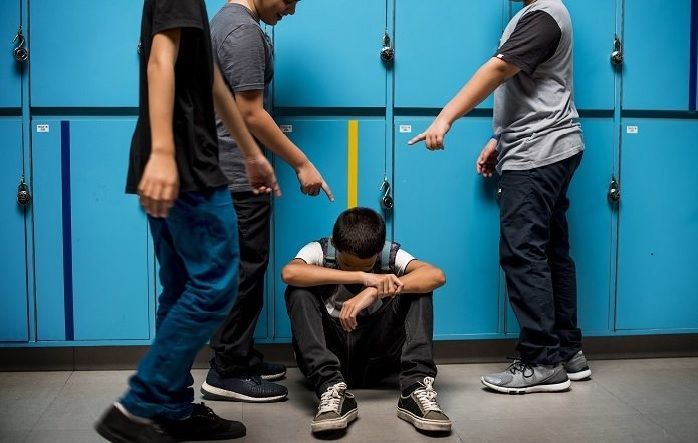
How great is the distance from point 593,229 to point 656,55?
77cm

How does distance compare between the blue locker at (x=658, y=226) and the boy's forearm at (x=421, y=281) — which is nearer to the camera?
the boy's forearm at (x=421, y=281)

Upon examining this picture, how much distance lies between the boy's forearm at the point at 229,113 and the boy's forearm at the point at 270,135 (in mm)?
371

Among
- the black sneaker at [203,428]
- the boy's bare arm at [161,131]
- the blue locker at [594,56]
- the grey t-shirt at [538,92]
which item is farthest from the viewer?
the blue locker at [594,56]

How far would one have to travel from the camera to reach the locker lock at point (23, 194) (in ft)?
9.85

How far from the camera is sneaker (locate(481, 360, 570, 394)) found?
9.36ft

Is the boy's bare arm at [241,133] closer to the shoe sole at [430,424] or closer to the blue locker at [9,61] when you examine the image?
the shoe sole at [430,424]

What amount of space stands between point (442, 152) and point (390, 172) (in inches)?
8.9

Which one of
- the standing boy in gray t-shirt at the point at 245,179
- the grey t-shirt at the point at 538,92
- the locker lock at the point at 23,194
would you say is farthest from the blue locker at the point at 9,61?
the grey t-shirt at the point at 538,92

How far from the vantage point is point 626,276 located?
328 cm

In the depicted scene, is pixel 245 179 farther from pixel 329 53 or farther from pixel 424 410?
pixel 424 410

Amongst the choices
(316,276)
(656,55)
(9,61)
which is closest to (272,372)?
(316,276)

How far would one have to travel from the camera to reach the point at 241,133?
211cm

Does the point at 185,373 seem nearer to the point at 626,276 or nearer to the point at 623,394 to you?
the point at 623,394

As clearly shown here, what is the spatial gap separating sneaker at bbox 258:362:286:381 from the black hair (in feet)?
2.20
